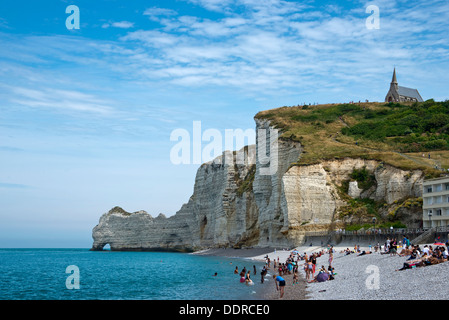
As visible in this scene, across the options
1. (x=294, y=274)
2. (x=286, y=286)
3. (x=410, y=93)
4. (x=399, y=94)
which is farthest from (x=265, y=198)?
(x=410, y=93)

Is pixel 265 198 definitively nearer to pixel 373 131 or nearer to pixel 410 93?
pixel 373 131

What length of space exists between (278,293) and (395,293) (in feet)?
32.8

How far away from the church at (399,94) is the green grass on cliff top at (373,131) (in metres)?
11.3

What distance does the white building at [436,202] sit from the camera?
50497mm

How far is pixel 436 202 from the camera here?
5206cm

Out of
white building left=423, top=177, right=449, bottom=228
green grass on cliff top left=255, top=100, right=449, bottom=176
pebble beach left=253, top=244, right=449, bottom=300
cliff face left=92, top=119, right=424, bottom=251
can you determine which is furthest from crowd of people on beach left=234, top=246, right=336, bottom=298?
green grass on cliff top left=255, top=100, right=449, bottom=176

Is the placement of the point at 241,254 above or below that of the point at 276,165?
below

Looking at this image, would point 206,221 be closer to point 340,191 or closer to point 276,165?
point 276,165

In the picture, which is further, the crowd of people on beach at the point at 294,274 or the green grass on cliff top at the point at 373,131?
the green grass on cliff top at the point at 373,131

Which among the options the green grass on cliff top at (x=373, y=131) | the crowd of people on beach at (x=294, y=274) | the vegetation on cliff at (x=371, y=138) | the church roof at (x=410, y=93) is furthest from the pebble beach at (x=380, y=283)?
the church roof at (x=410, y=93)

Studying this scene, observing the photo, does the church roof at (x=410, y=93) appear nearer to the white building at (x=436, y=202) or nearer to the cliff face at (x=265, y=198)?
the cliff face at (x=265, y=198)

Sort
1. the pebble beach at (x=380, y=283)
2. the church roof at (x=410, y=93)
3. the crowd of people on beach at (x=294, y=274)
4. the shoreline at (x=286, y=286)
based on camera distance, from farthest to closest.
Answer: the church roof at (x=410, y=93), the crowd of people on beach at (x=294, y=274), the shoreline at (x=286, y=286), the pebble beach at (x=380, y=283)

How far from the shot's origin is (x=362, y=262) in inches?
1443
